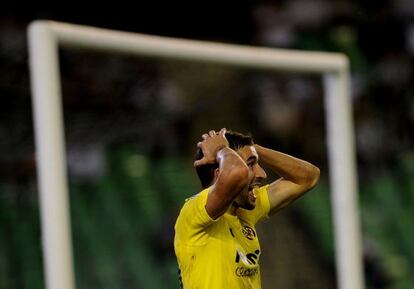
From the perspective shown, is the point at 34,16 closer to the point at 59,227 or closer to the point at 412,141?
the point at 412,141

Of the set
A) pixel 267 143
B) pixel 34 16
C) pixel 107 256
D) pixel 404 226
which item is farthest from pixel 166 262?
pixel 34 16

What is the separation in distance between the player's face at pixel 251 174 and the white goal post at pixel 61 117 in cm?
70

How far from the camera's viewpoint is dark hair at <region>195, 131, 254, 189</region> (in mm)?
1140

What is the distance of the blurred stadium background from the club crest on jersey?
1.16 m

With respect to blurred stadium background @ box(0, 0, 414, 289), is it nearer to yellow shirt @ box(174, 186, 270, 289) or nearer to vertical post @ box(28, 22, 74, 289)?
vertical post @ box(28, 22, 74, 289)

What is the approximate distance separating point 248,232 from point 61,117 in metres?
0.67

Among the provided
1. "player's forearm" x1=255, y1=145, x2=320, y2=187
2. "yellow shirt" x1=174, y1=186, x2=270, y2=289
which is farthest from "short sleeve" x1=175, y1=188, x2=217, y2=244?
"player's forearm" x1=255, y1=145, x2=320, y2=187

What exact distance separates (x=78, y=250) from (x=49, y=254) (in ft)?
4.54

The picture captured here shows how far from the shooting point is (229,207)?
121 cm

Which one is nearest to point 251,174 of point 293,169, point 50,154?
point 293,169

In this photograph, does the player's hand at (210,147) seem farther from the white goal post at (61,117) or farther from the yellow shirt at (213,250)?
the white goal post at (61,117)

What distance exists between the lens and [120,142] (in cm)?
331

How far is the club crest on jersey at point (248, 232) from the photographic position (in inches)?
48.9

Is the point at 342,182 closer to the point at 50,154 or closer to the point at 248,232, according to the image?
the point at 50,154
